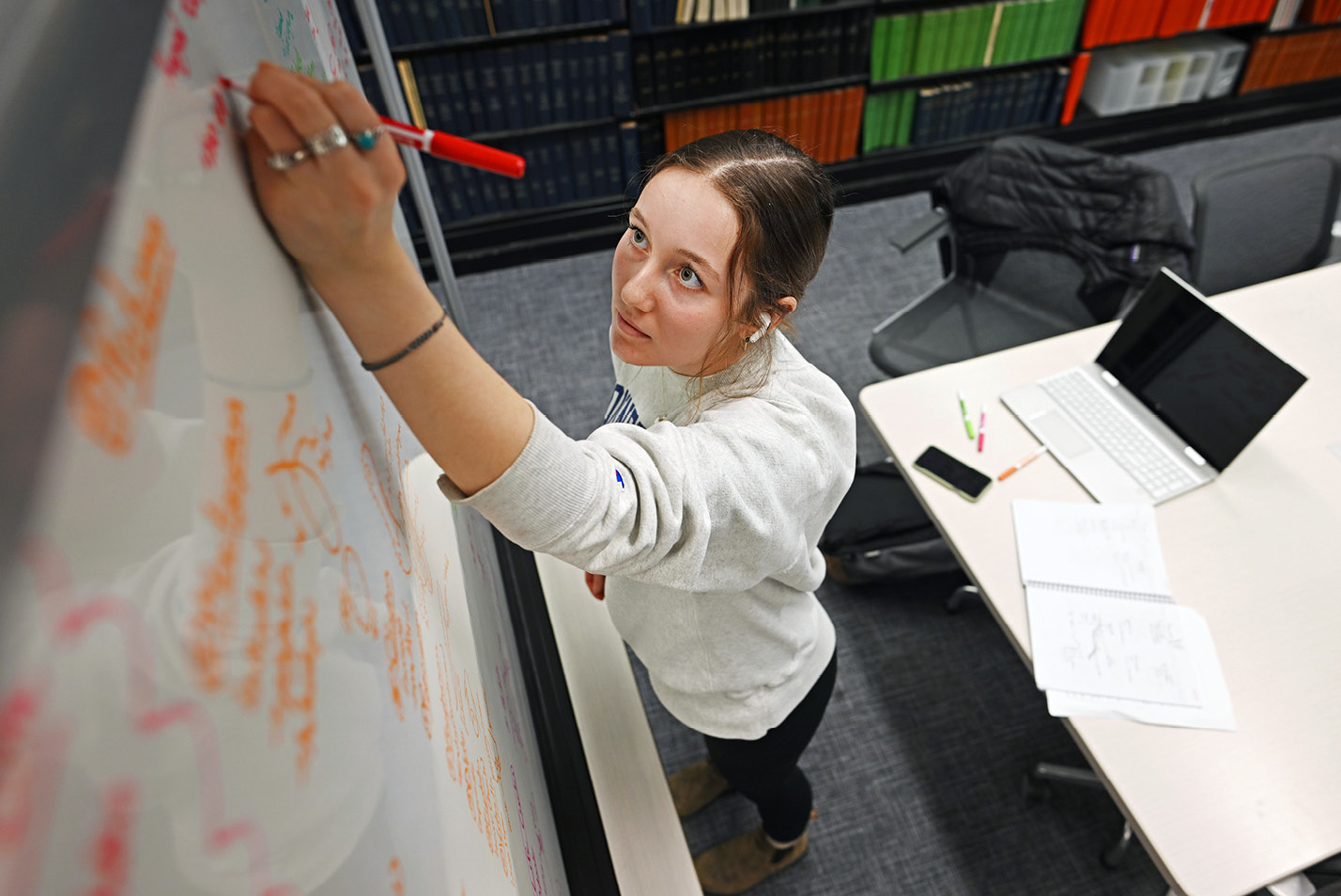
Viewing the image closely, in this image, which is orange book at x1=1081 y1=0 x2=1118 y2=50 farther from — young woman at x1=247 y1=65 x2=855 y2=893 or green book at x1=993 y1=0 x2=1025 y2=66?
young woman at x1=247 y1=65 x2=855 y2=893

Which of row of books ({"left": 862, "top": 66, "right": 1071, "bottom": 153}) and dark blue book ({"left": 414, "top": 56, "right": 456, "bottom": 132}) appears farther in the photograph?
row of books ({"left": 862, "top": 66, "right": 1071, "bottom": 153})

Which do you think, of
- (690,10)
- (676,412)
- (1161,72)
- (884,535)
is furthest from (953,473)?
(1161,72)

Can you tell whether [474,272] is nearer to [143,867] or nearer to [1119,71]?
[1119,71]

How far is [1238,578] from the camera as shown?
1.39m

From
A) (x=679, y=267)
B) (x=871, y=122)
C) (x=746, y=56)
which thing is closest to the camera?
(x=679, y=267)

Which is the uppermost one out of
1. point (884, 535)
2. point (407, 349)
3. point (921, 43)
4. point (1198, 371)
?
point (407, 349)

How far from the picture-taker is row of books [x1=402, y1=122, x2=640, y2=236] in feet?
9.96

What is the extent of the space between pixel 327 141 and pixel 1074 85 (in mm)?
3855

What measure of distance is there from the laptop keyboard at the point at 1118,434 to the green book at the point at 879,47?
6.38 ft

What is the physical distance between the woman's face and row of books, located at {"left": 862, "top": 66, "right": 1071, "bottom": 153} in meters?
2.84

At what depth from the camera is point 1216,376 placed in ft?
4.92

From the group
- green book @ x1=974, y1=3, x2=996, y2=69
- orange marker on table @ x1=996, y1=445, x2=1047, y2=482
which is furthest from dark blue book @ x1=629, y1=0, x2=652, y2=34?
orange marker on table @ x1=996, y1=445, x2=1047, y2=482

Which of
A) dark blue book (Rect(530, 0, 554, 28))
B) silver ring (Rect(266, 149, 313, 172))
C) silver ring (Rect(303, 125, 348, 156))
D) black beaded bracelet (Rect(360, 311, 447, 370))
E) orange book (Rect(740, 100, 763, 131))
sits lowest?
orange book (Rect(740, 100, 763, 131))

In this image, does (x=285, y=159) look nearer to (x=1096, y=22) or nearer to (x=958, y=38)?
(x=958, y=38)
